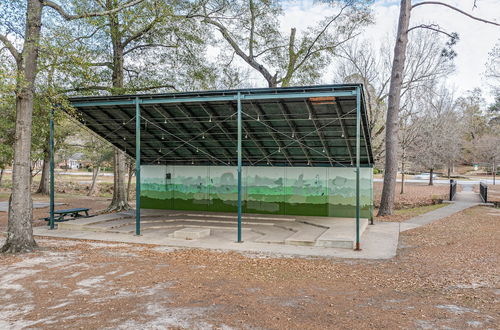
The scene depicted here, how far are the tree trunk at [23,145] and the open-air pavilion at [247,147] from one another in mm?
2912

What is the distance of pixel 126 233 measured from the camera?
40.3 feet

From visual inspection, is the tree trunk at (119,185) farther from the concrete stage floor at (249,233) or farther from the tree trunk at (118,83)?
the concrete stage floor at (249,233)

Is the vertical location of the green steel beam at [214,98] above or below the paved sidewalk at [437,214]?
above

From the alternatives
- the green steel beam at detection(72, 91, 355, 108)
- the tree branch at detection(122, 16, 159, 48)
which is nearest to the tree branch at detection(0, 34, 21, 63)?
the green steel beam at detection(72, 91, 355, 108)

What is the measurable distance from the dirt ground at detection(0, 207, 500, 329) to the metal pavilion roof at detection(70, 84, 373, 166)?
4465 millimetres

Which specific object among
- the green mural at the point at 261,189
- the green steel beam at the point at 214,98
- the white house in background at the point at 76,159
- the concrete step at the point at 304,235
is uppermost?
the green steel beam at the point at 214,98

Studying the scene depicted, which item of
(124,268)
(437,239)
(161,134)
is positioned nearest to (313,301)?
(124,268)

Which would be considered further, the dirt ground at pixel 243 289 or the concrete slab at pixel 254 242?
the concrete slab at pixel 254 242

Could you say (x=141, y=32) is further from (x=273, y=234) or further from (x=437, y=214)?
(x=437, y=214)

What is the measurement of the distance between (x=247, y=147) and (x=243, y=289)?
9.61m

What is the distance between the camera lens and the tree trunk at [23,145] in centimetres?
918

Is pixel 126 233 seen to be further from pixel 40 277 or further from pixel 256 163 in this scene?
pixel 256 163

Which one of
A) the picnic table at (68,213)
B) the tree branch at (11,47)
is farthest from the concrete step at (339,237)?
the picnic table at (68,213)

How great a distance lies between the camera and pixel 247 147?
15.7 metres
